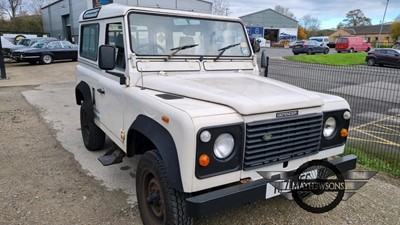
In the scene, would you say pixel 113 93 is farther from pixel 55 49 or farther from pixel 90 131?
pixel 55 49

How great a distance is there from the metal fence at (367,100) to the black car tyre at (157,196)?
3.35 metres

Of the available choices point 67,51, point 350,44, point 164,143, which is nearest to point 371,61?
point 350,44

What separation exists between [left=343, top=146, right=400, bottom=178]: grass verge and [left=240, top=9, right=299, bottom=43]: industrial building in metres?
62.2

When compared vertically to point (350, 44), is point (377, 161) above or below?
below

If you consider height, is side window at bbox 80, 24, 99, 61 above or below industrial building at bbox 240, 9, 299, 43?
below

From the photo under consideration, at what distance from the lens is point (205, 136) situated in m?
2.22

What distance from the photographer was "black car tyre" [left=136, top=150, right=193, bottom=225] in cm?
245

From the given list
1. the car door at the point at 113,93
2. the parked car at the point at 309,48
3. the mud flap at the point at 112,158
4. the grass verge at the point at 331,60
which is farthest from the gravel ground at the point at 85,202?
the parked car at the point at 309,48

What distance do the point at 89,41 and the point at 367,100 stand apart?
6.13 meters

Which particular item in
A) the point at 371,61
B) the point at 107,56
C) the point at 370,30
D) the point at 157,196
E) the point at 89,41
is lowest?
the point at 371,61

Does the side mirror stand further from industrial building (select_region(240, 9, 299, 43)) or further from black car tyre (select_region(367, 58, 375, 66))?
industrial building (select_region(240, 9, 299, 43))

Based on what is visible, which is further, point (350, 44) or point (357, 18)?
point (357, 18)

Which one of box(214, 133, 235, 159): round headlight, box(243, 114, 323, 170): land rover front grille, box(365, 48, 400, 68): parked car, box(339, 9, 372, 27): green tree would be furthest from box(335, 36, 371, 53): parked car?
box(339, 9, 372, 27): green tree

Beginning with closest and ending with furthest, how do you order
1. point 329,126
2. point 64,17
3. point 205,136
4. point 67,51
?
1. point 205,136
2. point 329,126
3. point 67,51
4. point 64,17
